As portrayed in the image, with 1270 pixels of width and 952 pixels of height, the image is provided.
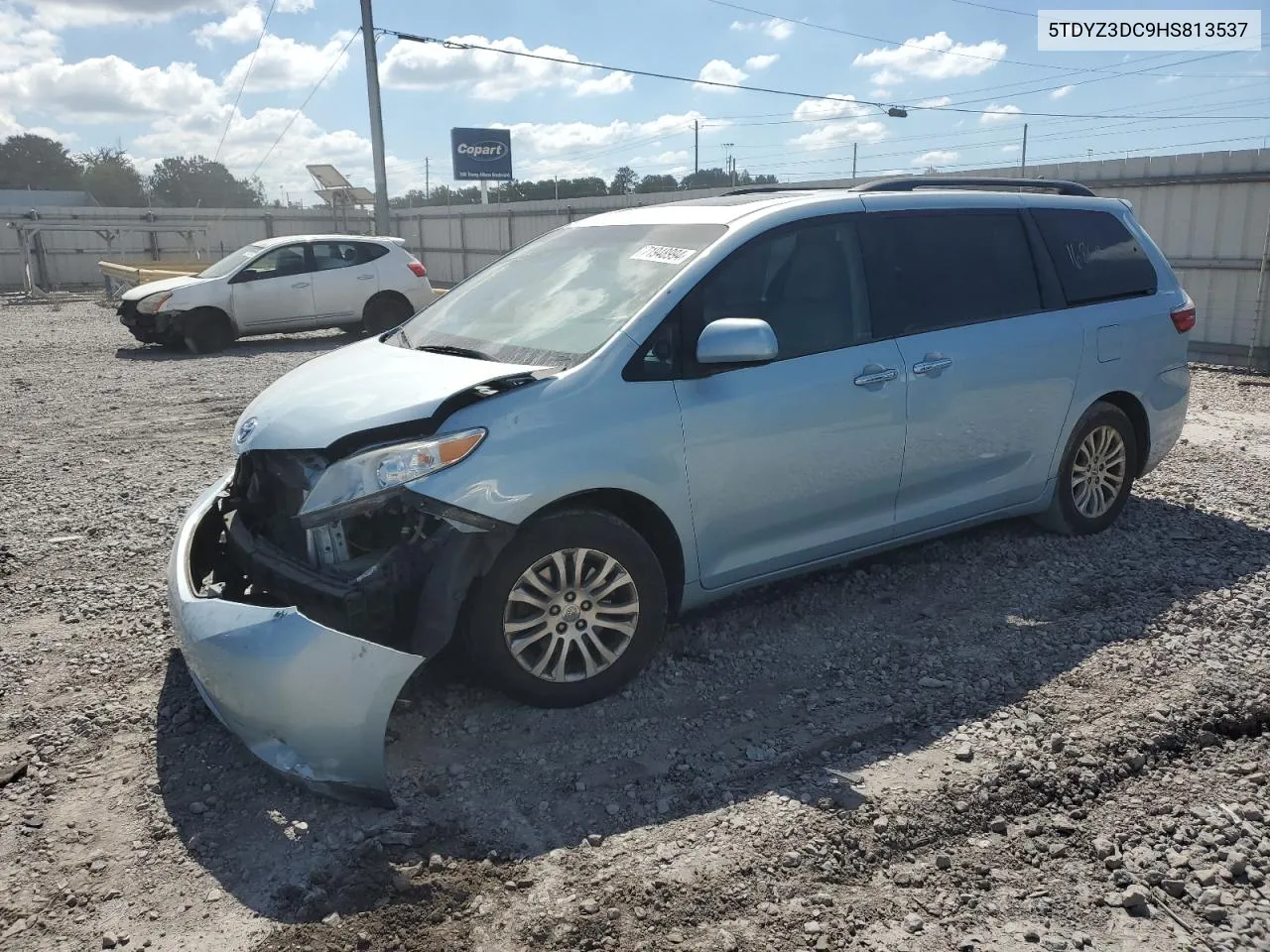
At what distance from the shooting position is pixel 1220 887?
2.77m

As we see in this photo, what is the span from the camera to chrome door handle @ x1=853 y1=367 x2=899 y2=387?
14.3 ft

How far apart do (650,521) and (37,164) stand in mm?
76178

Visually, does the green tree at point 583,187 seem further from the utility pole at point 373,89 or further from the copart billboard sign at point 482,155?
the utility pole at point 373,89

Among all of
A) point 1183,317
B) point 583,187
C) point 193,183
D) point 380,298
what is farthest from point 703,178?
point 193,183

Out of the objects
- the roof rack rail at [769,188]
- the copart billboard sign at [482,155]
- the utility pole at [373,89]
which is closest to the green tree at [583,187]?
the copart billboard sign at [482,155]

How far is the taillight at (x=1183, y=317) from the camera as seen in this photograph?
5715 mm

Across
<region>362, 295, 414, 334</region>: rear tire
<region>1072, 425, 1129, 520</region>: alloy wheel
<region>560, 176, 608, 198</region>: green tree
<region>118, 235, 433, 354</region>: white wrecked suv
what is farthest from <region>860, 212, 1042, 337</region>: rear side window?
<region>560, 176, 608, 198</region>: green tree

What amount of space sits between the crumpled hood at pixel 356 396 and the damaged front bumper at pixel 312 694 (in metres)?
0.72

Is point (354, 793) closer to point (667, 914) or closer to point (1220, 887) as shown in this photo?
point (667, 914)

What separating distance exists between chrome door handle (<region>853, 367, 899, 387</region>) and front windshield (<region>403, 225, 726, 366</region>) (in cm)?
87

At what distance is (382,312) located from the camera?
15781 mm

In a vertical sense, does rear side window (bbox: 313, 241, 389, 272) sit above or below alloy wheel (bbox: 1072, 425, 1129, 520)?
above

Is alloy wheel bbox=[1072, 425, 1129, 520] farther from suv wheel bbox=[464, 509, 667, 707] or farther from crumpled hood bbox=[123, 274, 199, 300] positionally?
crumpled hood bbox=[123, 274, 199, 300]

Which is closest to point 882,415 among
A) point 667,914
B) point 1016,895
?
point 1016,895
